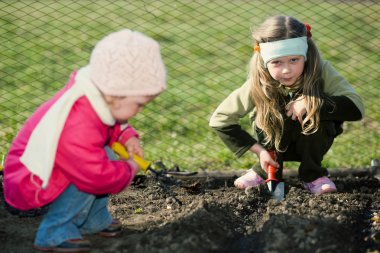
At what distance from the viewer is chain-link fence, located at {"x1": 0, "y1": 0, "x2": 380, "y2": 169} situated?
5539mm

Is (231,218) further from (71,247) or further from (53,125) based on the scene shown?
(53,125)

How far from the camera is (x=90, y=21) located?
823 centimetres

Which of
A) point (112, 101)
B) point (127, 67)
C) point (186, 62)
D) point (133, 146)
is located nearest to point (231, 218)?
point (133, 146)

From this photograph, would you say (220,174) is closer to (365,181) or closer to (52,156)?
(365,181)

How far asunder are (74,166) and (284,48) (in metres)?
1.59

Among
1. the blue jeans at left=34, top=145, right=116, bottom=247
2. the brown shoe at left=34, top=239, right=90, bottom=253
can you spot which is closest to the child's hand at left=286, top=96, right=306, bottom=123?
the blue jeans at left=34, top=145, right=116, bottom=247

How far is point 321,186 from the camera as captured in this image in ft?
15.2

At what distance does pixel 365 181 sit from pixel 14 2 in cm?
479

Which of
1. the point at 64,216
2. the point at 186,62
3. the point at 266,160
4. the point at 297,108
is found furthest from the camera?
the point at 186,62

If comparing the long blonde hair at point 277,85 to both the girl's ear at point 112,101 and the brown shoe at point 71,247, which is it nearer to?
the girl's ear at point 112,101

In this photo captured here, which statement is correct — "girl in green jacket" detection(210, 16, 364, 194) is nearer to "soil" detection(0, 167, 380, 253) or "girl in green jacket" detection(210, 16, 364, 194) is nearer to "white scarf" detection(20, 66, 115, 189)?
"soil" detection(0, 167, 380, 253)

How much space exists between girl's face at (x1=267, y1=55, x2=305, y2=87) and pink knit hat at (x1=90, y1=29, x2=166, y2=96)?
1210 mm

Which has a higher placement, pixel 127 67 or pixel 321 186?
pixel 127 67

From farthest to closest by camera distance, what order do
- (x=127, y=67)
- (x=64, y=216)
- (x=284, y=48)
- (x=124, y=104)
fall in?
(x=284, y=48), (x=64, y=216), (x=124, y=104), (x=127, y=67)
